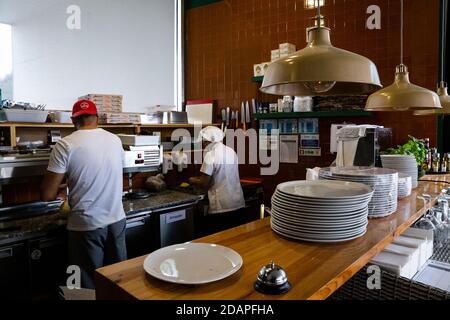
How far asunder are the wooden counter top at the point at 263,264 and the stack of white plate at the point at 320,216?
0.11 feet

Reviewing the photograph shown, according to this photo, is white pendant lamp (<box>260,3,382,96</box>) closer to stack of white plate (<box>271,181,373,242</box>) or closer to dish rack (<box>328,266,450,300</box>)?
stack of white plate (<box>271,181,373,242</box>)

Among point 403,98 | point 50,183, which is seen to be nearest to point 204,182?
point 50,183

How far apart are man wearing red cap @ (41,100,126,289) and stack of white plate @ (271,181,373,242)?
4.94ft

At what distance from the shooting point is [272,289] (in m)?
1.01

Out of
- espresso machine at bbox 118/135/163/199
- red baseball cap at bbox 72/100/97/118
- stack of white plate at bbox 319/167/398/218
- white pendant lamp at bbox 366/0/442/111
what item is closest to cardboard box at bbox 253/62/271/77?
espresso machine at bbox 118/135/163/199

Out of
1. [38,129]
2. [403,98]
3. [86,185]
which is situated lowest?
[86,185]

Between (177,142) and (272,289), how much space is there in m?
3.88

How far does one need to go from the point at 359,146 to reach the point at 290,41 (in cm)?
192

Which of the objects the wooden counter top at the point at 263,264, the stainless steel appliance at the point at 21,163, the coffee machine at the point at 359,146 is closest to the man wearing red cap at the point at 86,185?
the stainless steel appliance at the point at 21,163

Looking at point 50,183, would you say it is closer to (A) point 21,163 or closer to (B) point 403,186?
(A) point 21,163

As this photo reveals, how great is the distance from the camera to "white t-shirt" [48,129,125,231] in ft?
8.13

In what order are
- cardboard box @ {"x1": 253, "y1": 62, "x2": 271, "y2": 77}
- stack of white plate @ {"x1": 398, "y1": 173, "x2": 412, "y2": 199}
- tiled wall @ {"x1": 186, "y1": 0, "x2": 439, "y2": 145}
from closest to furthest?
stack of white plate @ {"x1": 398, "y1": 173, "x2": 412, "y2": 199}, tiled wall @ {"x1": 186, "y1": 0, "x2": 439, "y2": 145}, cardboard box @ {"x1": 253, "y1": 62, "x2": 271, "y2": 77}

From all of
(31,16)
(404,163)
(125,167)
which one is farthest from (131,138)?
(404,163)

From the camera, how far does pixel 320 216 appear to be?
1334mm
